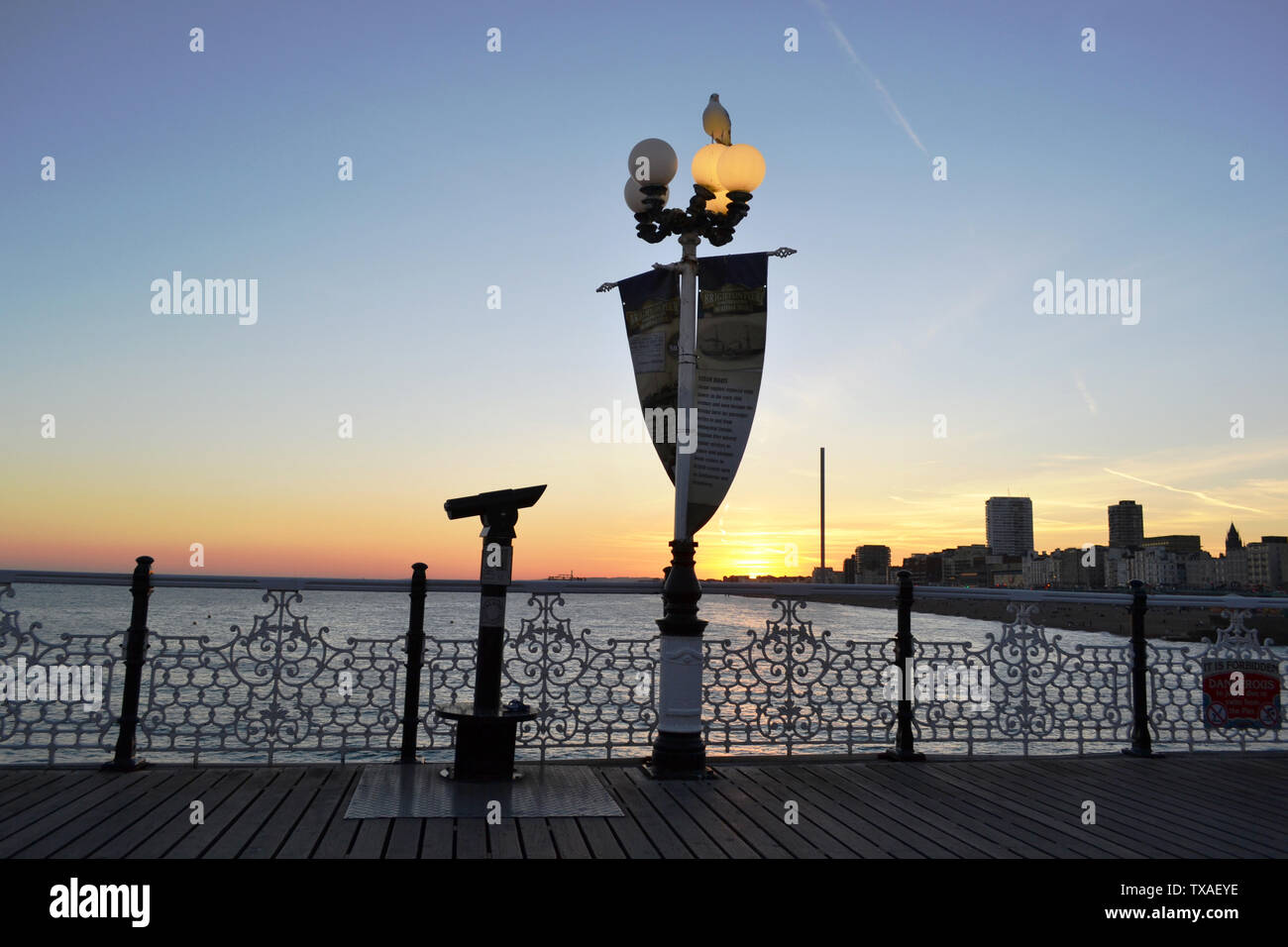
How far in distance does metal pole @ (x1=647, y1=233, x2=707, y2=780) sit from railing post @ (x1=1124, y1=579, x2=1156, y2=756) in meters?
3.94

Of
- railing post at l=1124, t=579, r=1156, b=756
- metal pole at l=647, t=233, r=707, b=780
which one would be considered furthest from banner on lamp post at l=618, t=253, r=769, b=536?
railing post at l=1124, t=579, r=1156, b=756

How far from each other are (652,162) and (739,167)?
694mm

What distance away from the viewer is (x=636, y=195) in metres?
7.04

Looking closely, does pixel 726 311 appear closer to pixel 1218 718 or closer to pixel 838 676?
pixel 838 676

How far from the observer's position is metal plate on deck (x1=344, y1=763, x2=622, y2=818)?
513cm

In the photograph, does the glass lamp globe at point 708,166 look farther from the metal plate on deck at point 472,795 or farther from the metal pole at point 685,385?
the metal plate on deck at point 472,795

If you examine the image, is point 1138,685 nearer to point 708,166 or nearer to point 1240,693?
point 1240,693

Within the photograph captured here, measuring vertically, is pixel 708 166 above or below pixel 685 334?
above

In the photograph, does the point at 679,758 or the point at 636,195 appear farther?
the point at 636,195

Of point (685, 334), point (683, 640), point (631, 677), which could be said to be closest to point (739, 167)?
point (685, 334)

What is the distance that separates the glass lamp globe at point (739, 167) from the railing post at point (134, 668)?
538 cm
